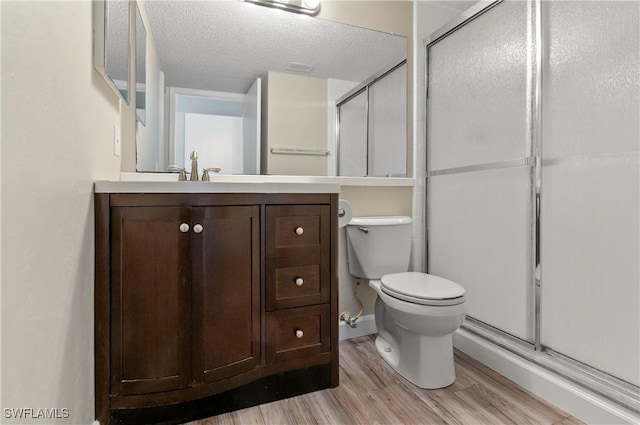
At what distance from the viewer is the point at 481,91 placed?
5.96ft

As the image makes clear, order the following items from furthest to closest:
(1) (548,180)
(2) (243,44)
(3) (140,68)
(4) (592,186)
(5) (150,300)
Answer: (2) (243,44) → (3) (140,68) → (1) (548,180) → (4) (592,186) → (5) (150,300)

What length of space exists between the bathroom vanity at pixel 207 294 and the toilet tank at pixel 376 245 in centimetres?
49

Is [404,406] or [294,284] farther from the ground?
[294,284]

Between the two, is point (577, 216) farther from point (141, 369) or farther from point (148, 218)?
point (141, 369)

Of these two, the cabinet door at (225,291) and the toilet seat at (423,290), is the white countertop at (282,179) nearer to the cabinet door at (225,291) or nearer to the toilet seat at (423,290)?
the cabinet door at (225,291)

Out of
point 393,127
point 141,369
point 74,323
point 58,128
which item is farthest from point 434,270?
point 58,128

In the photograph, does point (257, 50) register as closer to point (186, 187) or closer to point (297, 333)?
point (186, 187)

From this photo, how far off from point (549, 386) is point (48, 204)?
1835mm

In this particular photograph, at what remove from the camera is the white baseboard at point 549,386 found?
120cm

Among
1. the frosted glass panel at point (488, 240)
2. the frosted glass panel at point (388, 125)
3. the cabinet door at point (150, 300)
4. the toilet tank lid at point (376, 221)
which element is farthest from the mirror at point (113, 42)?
the frosted glass panel at point (488, 240)

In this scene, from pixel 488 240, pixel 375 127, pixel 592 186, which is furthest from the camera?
pixel 375 127

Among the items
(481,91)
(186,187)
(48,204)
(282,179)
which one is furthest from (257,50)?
(48,204)

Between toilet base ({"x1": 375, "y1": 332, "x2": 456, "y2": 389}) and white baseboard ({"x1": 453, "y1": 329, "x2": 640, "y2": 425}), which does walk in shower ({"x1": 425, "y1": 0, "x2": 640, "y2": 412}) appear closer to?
white baseboard ({"x1": 453, "y1": 329, "x2": 640, "y2": 425})

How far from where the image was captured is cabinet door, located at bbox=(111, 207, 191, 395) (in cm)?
114
